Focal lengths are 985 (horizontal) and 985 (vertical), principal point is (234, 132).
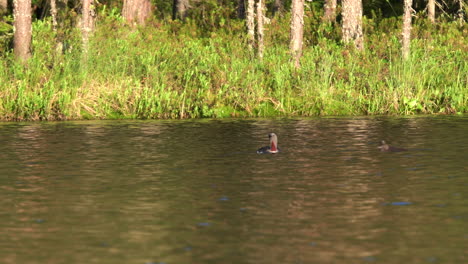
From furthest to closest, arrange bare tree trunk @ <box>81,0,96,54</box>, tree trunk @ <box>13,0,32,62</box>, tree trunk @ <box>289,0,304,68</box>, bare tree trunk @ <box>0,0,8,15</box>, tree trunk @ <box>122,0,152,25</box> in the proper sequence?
bare tree trunk @ <box>0,0,8,15</box> → tree trunk @ <box>122,0,152,25</box> → tree trunk @ <box>289,0,304,68</box> → tree trunk @ <box>13,0,32,62</box> → bare tree trunk @ <box>81,0,96,54</box>

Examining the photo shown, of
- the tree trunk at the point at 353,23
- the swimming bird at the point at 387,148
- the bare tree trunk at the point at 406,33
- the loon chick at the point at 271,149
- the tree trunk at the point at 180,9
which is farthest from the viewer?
the tree trunk at the point at 180,9

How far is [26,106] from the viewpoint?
28812 millimetres

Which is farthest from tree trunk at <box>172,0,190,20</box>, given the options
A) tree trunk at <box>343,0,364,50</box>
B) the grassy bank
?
the grassy bank

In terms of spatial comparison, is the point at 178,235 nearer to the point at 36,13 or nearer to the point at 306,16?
the point at 306,16

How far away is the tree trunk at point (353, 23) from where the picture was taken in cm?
3406

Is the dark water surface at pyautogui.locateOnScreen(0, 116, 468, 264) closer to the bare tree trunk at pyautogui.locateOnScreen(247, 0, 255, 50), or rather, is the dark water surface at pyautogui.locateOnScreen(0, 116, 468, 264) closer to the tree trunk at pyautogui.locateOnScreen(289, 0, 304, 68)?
the tree trunk at pyautogui.locateOnScreen(289, 0, 304, 68)

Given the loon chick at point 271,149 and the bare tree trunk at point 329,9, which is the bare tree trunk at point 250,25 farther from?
the loon chick at point 271,149

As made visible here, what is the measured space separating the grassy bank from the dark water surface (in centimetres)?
517

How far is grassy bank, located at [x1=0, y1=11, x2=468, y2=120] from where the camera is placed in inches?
1148

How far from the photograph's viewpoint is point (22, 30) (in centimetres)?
3178

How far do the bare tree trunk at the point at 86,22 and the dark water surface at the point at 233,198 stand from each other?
6.80m

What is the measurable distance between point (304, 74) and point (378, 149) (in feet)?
34.8


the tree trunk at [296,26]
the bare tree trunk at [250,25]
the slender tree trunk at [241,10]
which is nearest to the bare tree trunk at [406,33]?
the tree trunk at [296,26]

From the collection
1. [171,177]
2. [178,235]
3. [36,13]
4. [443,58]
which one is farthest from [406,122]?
[36,13]
